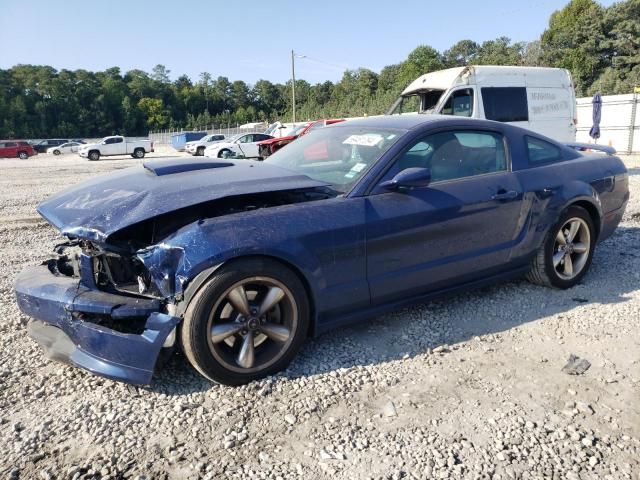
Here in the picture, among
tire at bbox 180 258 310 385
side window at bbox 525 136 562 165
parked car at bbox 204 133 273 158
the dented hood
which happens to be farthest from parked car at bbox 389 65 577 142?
parked car at bbox 204 133 273 158

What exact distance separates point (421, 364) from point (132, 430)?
1660 mm

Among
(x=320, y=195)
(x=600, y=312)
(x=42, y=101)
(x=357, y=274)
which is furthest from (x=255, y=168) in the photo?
(x=42, y=101)

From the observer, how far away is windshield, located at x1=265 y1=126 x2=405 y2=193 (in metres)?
3.24

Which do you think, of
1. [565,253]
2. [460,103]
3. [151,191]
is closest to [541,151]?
[565,253]

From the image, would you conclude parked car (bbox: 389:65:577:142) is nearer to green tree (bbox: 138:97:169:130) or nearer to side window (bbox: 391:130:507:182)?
side window (bbox: 391:130:507:182)

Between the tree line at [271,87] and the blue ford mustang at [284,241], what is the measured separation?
149 ft

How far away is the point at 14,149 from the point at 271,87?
328 feet

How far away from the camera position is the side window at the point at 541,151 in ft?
12.8

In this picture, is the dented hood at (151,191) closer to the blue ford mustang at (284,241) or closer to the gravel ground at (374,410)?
the blue ford mustang at (284,241)

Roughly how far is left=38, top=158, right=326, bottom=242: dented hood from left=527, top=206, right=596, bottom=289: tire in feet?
6.76

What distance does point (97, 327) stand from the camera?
2496mm

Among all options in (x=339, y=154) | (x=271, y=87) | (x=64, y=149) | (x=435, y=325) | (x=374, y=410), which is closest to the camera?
(x=374, y=410)

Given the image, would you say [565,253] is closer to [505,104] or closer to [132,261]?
[132,261]

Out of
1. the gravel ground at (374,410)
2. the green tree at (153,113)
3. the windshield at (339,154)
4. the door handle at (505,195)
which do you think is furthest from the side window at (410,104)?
the green tree at (153,113)
